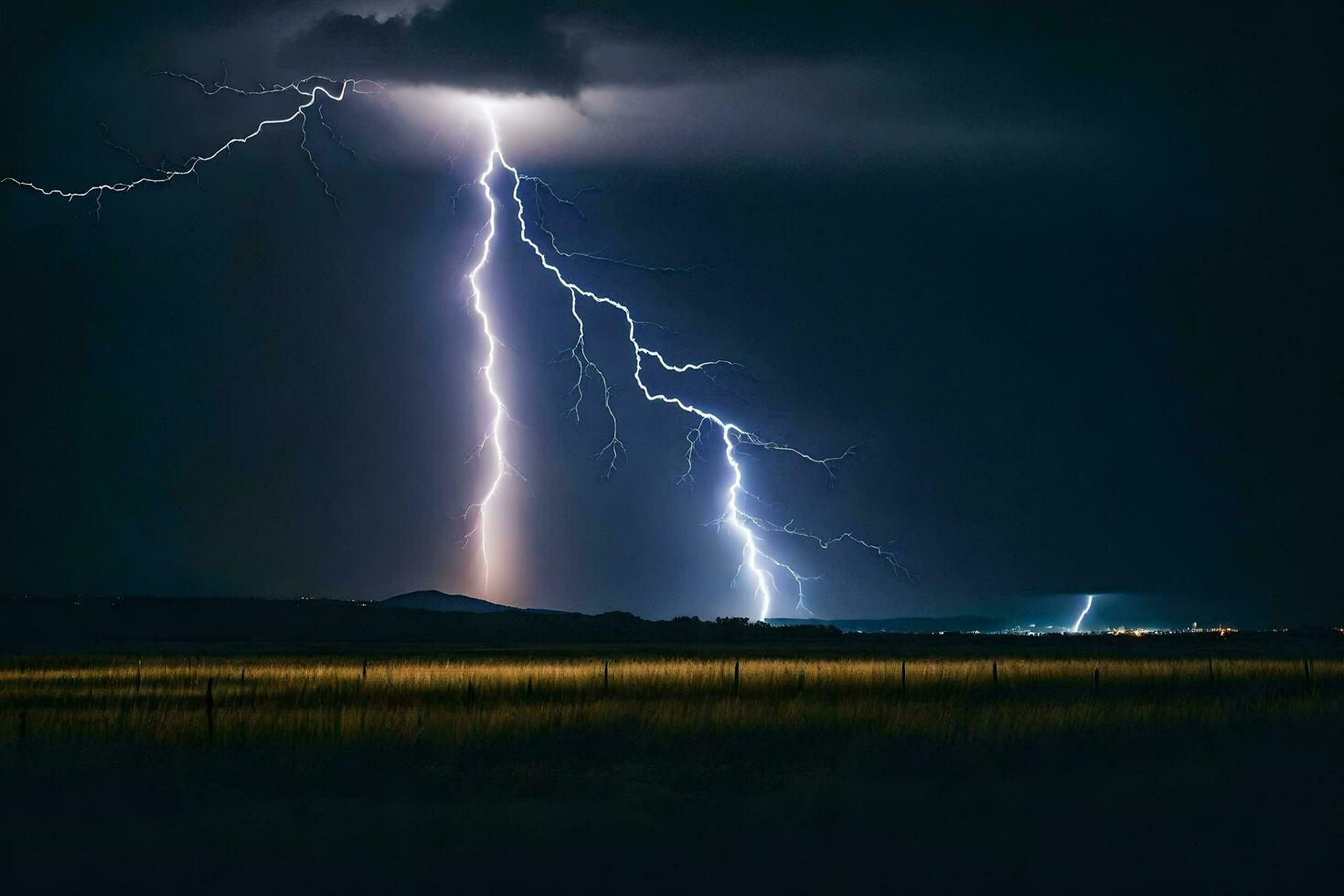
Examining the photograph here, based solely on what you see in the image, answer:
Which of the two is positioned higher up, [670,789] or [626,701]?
[626,701]

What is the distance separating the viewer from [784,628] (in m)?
102

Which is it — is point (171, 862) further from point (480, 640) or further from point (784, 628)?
point (784, 628)

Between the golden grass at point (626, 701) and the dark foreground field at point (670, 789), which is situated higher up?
the golden grass at point (626, 701)

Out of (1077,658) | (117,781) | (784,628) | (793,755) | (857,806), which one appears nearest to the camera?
(857,806)

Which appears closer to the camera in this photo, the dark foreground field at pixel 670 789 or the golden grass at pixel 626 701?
the dark foreground field at pixel 670 789

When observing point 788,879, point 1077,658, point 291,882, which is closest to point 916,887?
point 788,879

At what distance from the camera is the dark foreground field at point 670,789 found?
11.8 m

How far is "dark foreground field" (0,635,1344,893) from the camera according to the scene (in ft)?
38.7

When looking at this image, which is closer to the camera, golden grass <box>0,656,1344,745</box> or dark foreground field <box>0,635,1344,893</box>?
dark foreground field <box>0,635,1344,893</box>

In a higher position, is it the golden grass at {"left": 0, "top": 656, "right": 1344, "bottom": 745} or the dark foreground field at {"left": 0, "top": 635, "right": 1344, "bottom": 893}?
the golden grass at {"left": 0, "top": 656, "right": 1344, "bottom": 745}

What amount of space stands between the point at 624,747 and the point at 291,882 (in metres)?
9.69

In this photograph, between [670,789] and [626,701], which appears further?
[626,701]

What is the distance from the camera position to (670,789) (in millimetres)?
16719

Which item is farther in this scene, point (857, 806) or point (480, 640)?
point (480, 640)
